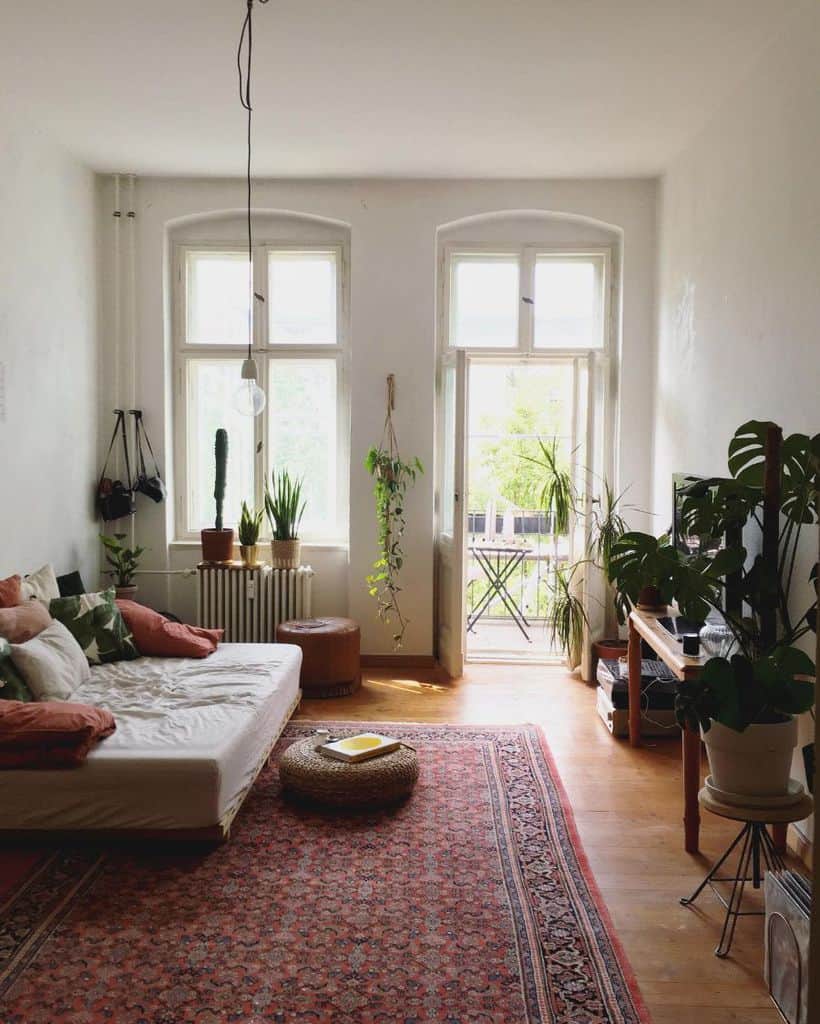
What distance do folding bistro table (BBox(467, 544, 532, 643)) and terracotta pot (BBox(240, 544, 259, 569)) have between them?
189cm

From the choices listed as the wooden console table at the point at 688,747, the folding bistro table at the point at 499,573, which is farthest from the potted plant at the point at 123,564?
the wooden console table at the point at 688,747

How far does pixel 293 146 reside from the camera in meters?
5.41

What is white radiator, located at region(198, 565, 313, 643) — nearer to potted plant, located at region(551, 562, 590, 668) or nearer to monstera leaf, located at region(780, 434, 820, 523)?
potted plant, located at region(551, 562, 590, 668)

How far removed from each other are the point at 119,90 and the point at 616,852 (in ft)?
13.7

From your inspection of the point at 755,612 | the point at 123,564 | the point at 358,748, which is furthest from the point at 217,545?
the point at 755,612

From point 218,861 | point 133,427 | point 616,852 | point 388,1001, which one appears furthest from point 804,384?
point 133,427

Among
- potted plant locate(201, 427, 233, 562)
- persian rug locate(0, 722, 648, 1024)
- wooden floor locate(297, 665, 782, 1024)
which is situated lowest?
wooden floor locate(297, 665, 782, 1024)

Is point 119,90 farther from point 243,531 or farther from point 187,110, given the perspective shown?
point 243,531

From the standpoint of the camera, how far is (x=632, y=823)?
3.76m

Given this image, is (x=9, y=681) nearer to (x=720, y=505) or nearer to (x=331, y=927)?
(x=331, y=927)

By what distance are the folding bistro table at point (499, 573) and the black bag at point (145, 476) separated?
8.17 feet

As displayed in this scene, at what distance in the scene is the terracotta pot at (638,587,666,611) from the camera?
463 centimetres

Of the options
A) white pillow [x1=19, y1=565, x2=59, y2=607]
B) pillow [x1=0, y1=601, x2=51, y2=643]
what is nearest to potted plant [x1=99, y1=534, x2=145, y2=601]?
white pillow [x1=19, y1=565, x2=59, y2=607]

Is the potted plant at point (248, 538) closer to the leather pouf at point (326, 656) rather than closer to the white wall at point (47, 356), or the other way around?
the leather pouf at point (326, 656)
